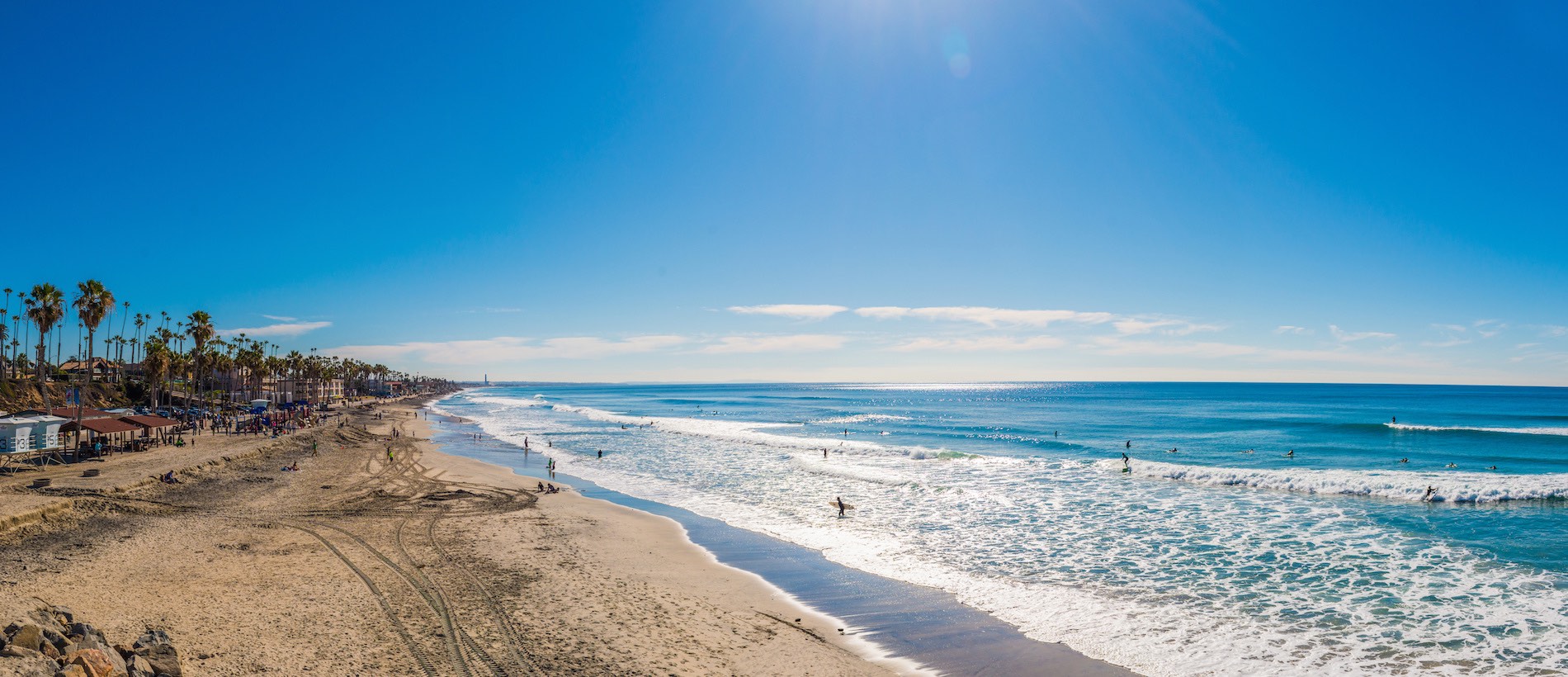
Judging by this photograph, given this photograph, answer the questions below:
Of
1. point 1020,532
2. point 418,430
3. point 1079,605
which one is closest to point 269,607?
point 1079,605

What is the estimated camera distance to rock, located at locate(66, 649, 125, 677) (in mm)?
7648

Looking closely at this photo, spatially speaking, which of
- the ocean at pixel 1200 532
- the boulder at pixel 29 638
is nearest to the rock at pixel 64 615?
the boulder at pixel 29 638

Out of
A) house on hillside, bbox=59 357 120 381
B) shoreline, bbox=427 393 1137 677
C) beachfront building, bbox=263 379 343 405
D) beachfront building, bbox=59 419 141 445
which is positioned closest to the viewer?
shoreline, bbox=427 393 1137 677

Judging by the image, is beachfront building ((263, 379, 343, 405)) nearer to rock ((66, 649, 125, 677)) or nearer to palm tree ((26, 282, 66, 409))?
palm tree ((26, 282, 66, 409))

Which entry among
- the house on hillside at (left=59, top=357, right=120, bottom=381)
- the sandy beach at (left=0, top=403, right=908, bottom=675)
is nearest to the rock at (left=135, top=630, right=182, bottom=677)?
the sandy beach at (left=0, top=403, right=908, bottom=675)

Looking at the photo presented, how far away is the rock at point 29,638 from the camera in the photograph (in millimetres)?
7941

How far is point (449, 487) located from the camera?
2906 centimetres

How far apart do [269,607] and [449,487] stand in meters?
17.1

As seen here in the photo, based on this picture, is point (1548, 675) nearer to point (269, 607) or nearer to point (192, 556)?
point (269, 607)

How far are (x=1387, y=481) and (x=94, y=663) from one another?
42937 mm

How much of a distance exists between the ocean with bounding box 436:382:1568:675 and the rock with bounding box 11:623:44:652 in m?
14.7

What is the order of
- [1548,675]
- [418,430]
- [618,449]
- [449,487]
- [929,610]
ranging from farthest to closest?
[418,430]
[618,449]
[449,487]
[929,610]
[1548,675]

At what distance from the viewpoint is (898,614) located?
Answer: 1409 cm

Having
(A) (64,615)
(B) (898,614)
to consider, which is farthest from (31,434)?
(B) (898,614)
